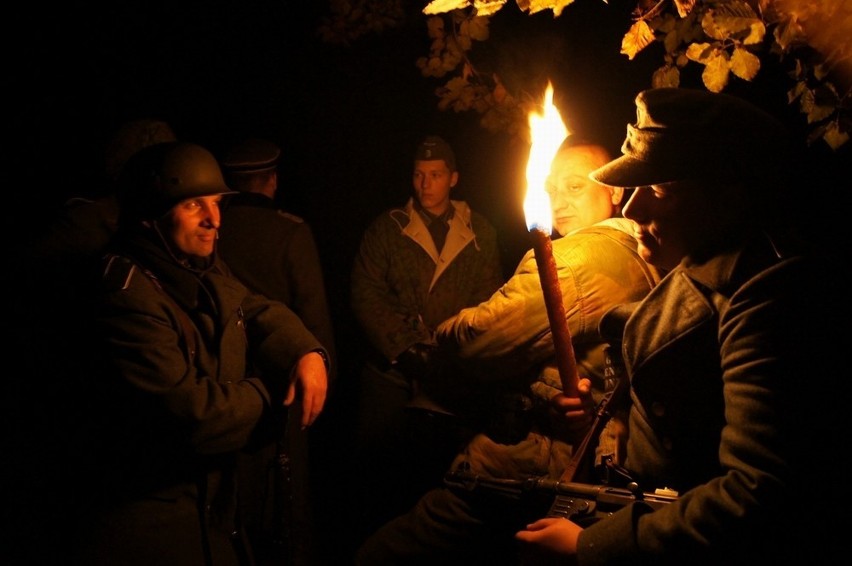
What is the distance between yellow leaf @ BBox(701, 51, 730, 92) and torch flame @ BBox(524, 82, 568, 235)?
3.11 feet

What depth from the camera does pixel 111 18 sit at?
9.02m

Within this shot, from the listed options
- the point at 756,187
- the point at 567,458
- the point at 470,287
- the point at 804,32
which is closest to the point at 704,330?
the point at 756,187

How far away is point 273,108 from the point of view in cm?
927

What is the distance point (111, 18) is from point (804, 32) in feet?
25.9

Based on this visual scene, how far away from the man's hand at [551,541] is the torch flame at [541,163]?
1073 millimetres

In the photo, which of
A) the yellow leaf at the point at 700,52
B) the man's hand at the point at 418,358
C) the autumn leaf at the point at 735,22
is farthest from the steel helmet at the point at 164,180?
the autumn leaf at the point at 735,22

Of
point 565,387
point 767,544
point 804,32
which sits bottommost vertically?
point 767,544

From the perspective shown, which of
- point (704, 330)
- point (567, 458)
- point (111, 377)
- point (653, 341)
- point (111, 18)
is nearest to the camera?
point (704, 330)

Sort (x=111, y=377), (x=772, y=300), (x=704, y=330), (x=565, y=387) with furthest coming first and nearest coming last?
(x=111, y=377), (x=565, y=387), (x=704, y=330), (x=772, y=300)

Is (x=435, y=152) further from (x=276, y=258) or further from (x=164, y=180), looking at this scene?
(x=164, y=180)

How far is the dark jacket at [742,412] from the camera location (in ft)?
7.04

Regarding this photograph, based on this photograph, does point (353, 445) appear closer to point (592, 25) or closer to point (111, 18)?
point (592, 25)

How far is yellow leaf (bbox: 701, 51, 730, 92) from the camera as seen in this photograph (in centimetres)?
398

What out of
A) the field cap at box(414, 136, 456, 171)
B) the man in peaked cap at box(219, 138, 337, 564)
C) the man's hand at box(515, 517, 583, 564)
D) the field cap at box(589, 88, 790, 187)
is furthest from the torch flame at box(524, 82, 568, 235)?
the field cap at box(414, 136, 456, 171)
